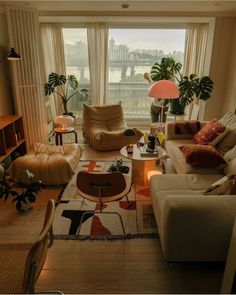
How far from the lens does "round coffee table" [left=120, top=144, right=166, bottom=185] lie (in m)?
2.84

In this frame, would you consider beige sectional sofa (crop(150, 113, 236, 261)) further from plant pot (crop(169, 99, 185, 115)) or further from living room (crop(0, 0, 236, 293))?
plant pot (crop(169, 99, 185, 115))

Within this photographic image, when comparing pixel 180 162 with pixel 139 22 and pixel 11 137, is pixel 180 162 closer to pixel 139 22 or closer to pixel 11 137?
pixel 11 137

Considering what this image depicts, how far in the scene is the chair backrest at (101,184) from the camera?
6.06 ft

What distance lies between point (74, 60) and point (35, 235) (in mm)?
4290

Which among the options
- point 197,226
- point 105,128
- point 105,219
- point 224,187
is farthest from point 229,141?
point 105,128

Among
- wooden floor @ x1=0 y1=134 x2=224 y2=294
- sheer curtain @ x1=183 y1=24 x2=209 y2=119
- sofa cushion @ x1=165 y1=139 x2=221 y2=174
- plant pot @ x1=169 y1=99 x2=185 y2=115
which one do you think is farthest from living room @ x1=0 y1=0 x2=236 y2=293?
plant pot @ x1=169 y1=99 x2=185 y2=115

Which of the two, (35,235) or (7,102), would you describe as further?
(7,102)

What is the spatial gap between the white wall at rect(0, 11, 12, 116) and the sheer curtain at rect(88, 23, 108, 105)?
75.9 inches

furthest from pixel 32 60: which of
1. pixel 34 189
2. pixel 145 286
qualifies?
pixel 145 286

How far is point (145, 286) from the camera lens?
5.43 feet

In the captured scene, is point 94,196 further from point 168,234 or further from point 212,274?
point 212,274

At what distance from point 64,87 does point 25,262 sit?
4686 mm

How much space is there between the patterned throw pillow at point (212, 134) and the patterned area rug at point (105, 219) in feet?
3.41

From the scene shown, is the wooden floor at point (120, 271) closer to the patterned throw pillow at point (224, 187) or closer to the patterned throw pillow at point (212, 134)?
the patterned throw pillow at point (224, 187)
